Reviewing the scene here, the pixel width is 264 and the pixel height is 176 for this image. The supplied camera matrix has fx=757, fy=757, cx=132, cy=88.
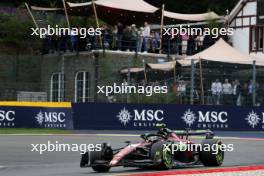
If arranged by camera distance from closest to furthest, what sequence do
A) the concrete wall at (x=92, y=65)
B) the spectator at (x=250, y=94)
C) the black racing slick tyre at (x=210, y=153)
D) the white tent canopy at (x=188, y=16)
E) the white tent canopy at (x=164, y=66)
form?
1. the black racing slick tyre at (x=210, y=153)
2. the spectator at (x=250, y=94)
3. the white tent canopy at (x=164, y=66)
4. the concrete wall at (x=92, y=65)
5. the white tent canopy at (x=188, y=16)

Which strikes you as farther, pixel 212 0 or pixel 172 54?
pixel 212 0

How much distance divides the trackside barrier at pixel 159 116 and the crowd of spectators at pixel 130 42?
6.14 m

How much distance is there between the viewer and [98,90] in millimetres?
32812

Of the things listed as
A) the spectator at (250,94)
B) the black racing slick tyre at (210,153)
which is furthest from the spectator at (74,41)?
the black racing slick tyre at (210,153)

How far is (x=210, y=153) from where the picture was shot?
601 inches

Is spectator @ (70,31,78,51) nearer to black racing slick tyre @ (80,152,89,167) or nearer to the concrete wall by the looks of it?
the concrete wall

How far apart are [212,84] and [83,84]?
28.3 feet

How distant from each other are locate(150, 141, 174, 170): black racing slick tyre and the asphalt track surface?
0.56 metres

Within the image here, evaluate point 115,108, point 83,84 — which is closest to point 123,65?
point 83,84

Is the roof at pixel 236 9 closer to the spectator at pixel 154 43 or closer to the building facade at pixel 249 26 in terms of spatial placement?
the building facade at pixel 249 26

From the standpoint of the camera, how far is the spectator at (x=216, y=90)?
28.9m

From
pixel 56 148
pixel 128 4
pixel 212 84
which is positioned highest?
pixel 128 4

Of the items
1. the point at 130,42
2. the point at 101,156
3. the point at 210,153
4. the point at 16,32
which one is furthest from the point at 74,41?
the point at 101,156

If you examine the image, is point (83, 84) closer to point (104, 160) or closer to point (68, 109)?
point (68, 109)
